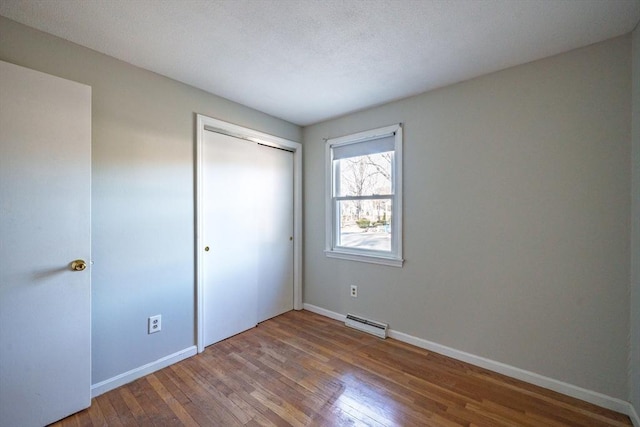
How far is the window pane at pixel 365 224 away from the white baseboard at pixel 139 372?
1.92 m

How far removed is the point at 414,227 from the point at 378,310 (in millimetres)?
986

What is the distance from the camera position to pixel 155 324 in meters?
2.16

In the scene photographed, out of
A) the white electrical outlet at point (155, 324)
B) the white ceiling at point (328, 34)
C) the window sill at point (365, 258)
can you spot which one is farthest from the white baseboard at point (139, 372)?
the white ceiling at point (328, 34)

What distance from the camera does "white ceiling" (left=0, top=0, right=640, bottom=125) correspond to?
1459mm

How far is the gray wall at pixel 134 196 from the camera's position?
6.05ft

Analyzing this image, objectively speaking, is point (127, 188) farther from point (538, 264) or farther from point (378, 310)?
point (538, 264)

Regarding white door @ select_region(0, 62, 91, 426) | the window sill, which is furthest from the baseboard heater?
white door @ select_region(0, 62, 91, 426)

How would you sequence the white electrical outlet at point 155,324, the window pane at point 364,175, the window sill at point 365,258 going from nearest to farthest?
the white electrical outlet at point 155,324
the window sill at point 365,258
the window pane at point 364,175

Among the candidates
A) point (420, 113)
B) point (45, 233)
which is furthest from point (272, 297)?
point (420, 113)

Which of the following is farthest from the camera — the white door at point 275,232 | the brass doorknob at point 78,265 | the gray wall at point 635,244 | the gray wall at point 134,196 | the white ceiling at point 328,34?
the white door at point 275,232

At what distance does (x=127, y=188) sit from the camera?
201 cm

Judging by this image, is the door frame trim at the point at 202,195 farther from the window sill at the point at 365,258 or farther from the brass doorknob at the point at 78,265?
the brass doorknob at the point at 78,265

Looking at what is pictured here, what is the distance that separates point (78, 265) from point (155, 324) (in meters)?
0.77

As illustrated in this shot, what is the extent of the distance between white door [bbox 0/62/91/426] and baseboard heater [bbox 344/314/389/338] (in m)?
2.25
